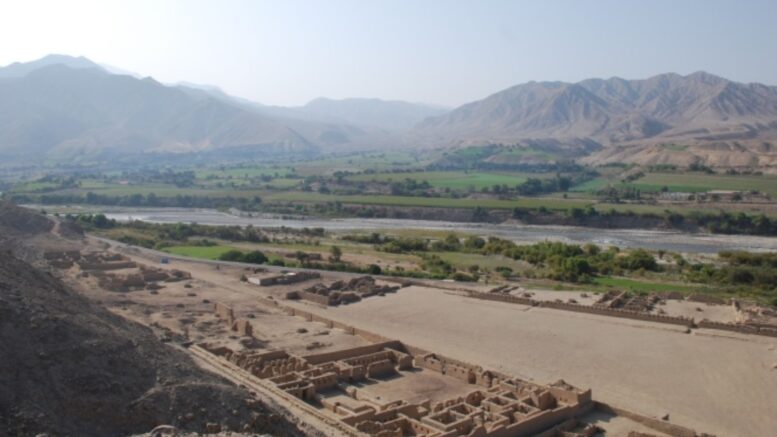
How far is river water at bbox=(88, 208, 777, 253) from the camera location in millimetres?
58688

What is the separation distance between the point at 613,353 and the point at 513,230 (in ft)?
137

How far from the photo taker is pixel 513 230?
6881cm

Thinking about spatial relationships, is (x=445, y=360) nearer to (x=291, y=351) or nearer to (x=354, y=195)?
(x=291, y=351)

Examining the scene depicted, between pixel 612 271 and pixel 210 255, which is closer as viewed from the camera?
pixel 612 271

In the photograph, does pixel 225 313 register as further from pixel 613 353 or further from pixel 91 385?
pixel 91 385

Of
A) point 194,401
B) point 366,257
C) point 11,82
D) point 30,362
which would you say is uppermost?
point 11,82

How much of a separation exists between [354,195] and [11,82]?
14597 centimetres

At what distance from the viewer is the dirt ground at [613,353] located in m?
22.0

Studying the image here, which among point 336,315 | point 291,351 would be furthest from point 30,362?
point 336,315

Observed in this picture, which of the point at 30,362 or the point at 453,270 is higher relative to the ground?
the point at 30,362

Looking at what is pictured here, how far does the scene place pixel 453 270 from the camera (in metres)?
46.2

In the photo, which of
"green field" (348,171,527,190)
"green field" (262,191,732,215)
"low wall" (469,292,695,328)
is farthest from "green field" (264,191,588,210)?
"low wall" (469,292,695,328)

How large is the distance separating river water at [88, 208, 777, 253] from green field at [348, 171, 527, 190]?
25.7 meters

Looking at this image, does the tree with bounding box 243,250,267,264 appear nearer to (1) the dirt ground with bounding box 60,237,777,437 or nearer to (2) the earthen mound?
(1) the dirt ground with bounding box 60,237,777,437
